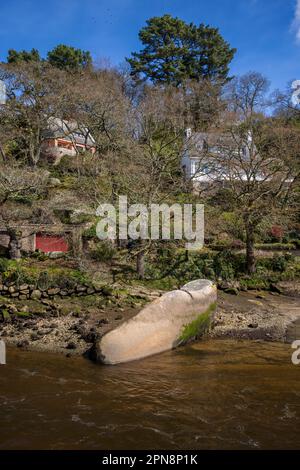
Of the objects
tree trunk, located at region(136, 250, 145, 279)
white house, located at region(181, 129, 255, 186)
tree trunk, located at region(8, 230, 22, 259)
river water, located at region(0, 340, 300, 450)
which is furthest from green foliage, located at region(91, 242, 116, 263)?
river water, located at region(0, 340, 300, 450)

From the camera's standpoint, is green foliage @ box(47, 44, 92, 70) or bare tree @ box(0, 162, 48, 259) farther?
green foliage @ box(47, 44, 92, 70)

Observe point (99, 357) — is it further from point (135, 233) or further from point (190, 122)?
point (190, 122)

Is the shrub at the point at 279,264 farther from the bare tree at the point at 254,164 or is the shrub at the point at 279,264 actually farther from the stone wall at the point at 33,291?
→ the stone wall at the point at 33,291

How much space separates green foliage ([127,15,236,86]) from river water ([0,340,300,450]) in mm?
35921

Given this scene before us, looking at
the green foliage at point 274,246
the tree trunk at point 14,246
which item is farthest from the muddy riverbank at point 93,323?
the green foliage at point 274,246

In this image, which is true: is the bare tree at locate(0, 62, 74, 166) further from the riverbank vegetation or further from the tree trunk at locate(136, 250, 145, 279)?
the tree trunk at locate(136, 250, 145, 279)

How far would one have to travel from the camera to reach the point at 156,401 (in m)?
8.10

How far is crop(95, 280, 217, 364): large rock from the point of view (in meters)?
10.3

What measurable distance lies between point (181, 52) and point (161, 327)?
123 feet

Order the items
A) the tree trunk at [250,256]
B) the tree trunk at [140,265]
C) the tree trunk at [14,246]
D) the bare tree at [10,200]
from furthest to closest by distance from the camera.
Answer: the tree trunk at [250,256]
the tree trunk at [14,246]
the tree trunk at [140,265]
the bare tree at [10,200]

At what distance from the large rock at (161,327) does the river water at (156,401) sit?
351mm

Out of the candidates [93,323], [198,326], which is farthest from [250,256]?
[93,323]

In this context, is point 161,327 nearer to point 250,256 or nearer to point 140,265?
point 140,265

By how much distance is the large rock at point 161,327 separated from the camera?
10.3 metres
